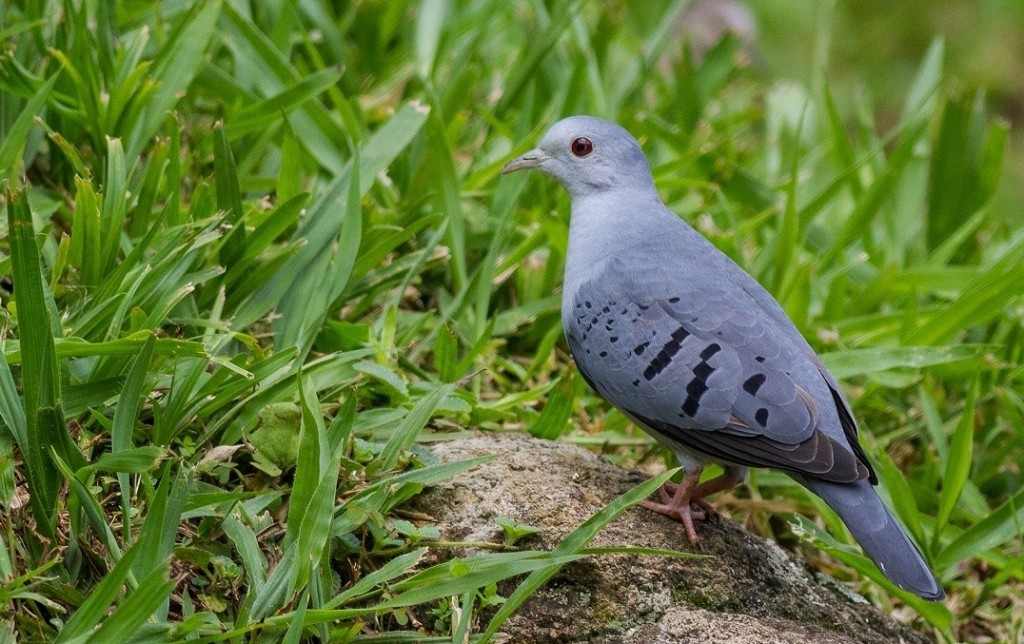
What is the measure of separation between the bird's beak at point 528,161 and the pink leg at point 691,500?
4.26 feet

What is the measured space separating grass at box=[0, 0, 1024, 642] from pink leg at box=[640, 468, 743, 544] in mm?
356

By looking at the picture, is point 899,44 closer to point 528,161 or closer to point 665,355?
point 528,161

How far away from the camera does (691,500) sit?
11.1 feet

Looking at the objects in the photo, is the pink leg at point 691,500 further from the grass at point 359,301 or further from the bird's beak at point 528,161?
the bird's beak at point 528,161

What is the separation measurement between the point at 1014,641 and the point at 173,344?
284 centimetres

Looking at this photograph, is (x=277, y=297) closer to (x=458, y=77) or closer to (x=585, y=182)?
(x=585, y=182)

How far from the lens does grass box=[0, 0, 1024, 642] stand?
270 centimetres

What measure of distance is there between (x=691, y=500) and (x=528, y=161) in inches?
55.4

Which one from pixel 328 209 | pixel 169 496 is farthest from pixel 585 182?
pixel 169 496

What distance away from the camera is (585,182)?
3.97 m

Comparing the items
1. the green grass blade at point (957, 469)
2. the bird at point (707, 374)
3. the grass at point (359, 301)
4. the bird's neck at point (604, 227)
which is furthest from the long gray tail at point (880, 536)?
the bird's neck at point (604, 227)

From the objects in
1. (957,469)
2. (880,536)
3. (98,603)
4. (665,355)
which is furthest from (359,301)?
(957,469)

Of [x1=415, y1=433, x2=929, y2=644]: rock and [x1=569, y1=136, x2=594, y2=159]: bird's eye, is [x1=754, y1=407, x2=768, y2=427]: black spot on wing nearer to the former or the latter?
[x1=415, y1=433, x2=929, y2=644]: rock

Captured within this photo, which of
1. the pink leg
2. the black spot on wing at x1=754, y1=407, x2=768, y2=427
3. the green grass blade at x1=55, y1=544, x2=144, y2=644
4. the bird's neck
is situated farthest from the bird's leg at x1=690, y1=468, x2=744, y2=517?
the green grass blade at x1=55, y1=544, x2=144, y2=644
